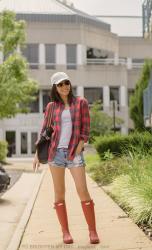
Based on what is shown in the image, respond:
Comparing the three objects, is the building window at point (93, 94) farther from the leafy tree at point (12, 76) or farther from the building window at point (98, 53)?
the leafy tree at point (12, 76)

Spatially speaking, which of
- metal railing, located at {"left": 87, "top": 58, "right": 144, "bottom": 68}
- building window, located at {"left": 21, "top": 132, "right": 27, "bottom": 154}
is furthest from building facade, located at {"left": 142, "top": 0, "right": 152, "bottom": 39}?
metal railing, located at {"left": 87, "top": 58, "right": 144, "bottom": 68}

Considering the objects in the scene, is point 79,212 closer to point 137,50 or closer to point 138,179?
point 138,179

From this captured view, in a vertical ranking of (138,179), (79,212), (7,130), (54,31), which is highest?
(54,31)

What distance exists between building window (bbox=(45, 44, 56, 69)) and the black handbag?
4409 cm

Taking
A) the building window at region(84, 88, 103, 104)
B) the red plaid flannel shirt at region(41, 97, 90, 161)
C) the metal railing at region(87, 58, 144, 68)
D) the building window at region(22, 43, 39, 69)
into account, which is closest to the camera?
the red plaid flannel shirt at region(41, 97, 90, 161)

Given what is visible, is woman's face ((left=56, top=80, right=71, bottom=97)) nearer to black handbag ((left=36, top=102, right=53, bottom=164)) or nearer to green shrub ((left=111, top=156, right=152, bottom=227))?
black handbag ((left=36, top=102, right=53, bottom=164))

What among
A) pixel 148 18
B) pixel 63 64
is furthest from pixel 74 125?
pixel 63 64

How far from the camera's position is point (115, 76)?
174ft

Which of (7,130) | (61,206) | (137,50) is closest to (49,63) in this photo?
(7,130)

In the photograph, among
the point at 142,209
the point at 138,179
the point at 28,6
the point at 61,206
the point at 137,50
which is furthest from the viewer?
the point at 137,50

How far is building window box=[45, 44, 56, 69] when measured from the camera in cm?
5116

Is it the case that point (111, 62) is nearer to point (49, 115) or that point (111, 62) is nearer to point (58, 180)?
point (49, 115)

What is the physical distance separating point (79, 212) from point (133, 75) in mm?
45525

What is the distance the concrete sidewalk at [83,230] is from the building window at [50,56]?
3946cm
